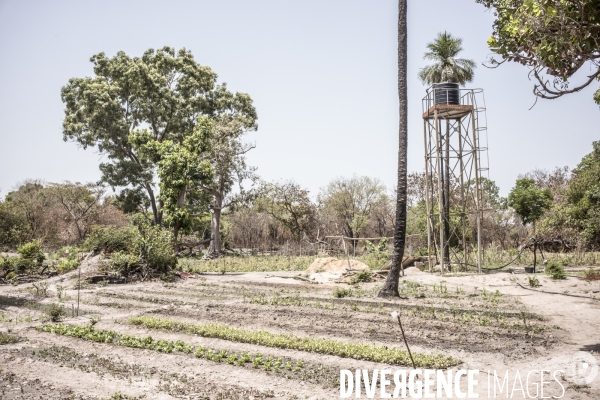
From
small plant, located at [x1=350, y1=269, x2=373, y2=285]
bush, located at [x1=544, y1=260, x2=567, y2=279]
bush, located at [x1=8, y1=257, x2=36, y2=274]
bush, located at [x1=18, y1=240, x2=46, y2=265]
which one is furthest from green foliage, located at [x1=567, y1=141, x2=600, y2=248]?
bush, located at [x1=18, y1=240, x2=46, y2=265]

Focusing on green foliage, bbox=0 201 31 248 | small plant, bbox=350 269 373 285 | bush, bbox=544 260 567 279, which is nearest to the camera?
bush, bbox=544 260 567 279

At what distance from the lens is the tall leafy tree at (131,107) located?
35.9m

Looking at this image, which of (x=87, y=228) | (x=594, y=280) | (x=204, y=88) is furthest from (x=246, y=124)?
(x=594, y=280)

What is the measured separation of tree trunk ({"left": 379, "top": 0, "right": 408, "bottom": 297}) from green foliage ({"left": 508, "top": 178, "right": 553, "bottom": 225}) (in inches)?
1035

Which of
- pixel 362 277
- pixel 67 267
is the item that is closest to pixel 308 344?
pixel 362 277

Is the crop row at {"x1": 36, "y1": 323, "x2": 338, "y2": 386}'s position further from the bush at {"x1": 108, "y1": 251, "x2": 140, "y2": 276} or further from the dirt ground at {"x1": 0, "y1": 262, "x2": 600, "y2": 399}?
the bush at {"x1": 108, "y1": 251, "x2": 140, "y2": 276}

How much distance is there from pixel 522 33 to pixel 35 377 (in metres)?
9.38

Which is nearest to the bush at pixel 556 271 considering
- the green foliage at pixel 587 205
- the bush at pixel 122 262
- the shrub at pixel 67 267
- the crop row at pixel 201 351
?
the green foliage at pixel 587 205

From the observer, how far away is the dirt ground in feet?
23.9

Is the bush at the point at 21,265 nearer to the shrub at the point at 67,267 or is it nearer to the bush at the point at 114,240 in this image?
the shrub at the point at 67,267

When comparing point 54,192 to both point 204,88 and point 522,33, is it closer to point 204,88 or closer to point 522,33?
point 204,88

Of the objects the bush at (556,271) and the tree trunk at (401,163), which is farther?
the bush at (556,271)

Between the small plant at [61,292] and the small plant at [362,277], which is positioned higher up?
the small plant at [362,277]

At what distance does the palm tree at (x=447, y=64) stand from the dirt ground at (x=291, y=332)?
11.0 metres
